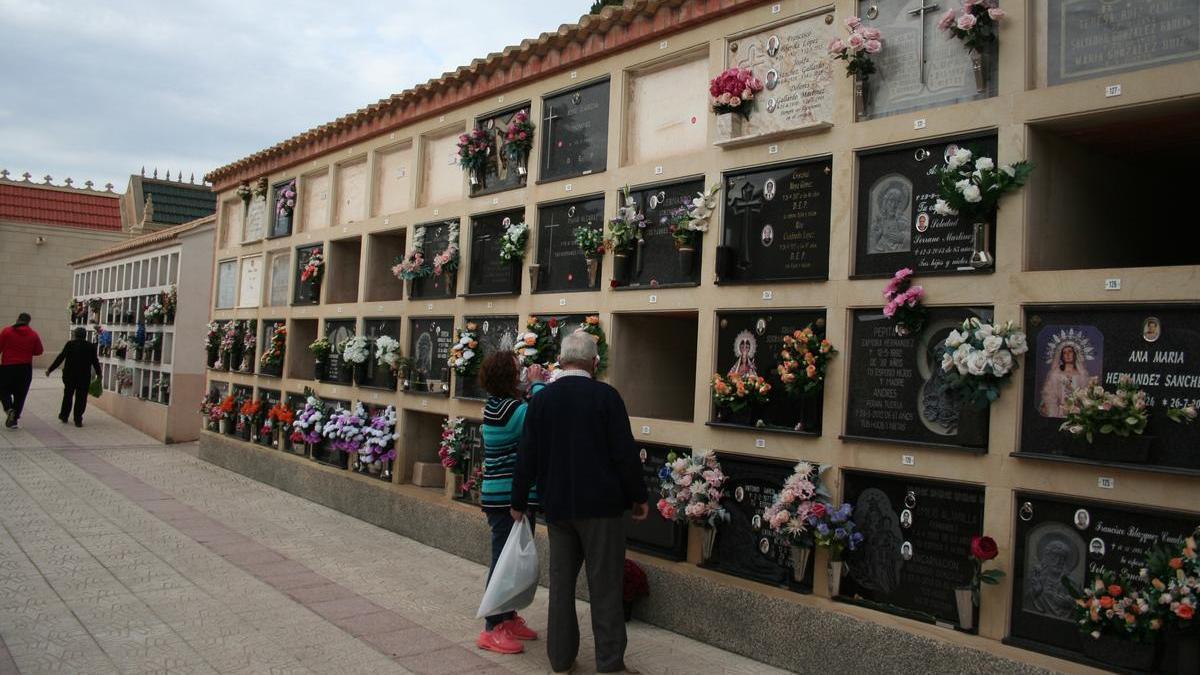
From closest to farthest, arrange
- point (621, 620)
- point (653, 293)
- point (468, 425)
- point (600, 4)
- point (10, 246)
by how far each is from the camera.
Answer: point (621, 620), point (653, 293), point (468, 425), point (600, 4), point (10, 246)

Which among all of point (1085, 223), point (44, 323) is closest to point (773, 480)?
point (1085, 223)

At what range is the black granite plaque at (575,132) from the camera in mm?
6117

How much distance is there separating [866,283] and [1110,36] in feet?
4.78

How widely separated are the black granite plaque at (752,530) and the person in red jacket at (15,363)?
1209 centimetres

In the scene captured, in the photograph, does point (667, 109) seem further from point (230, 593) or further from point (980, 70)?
point (230, 593)

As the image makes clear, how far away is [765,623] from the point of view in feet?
14.7

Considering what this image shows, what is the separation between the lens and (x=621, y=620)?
13.7 feet

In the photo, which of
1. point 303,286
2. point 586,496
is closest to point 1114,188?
A: point 586,496

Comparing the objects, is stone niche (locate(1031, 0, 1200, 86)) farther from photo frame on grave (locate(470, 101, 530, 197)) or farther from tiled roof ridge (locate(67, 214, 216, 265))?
tiled roof ridge (locate(67, 214, 216, 265))

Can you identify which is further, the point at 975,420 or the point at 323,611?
the point at 323,611

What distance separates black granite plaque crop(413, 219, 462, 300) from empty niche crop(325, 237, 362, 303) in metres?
1.56

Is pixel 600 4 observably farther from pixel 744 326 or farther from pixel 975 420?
pixel 975 420

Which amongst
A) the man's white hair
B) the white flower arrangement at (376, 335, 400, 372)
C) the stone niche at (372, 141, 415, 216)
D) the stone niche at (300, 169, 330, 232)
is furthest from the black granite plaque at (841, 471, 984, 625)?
the stone niche at (300, 169, 330, 232)

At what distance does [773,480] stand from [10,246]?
2696 centimetres
